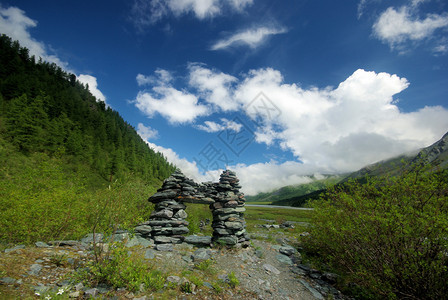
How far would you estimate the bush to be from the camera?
6012 millimetres

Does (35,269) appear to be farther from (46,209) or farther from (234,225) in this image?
(234,225)

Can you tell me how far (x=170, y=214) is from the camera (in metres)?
11.6

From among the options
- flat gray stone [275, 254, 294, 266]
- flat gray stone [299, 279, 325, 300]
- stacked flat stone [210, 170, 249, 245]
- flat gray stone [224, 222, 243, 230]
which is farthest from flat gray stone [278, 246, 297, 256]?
flat gray stone [224, 222, 243, 230]

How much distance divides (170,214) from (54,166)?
24.8ft

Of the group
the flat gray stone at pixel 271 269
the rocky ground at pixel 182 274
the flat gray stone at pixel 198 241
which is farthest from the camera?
the flat gray stone at pixel 198 241

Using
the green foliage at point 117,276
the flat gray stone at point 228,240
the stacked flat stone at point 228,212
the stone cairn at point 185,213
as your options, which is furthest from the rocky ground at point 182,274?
the stone cairn at point 185,213

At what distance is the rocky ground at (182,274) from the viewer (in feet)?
15.5

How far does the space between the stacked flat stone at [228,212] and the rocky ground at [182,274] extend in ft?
2.65

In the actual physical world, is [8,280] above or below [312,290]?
above

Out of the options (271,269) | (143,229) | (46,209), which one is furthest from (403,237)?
(46,209)

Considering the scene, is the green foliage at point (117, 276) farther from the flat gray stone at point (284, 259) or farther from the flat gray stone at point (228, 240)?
the flat gray stone at point (284, 259)

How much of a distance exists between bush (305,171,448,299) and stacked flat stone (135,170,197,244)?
970cm

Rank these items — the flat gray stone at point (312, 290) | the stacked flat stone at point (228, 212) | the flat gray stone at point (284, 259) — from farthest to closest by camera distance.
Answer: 1. the stacked flat stone at point (228, 212)
2. the flat gray stone at point (284, 259)
3. the flat gray stone at point (312, 290)

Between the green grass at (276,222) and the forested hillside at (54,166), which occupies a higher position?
the forested hillside at (54,166)
